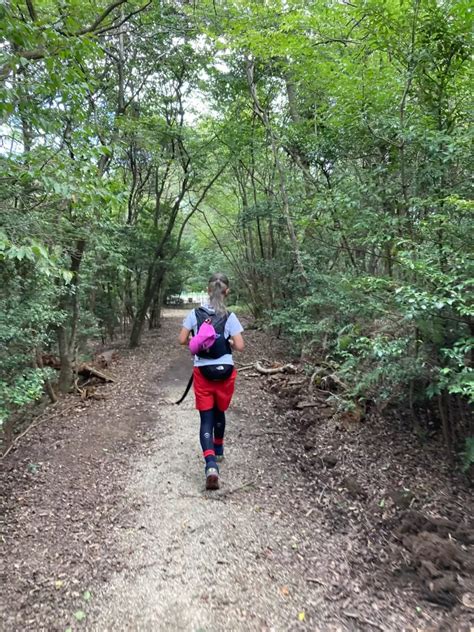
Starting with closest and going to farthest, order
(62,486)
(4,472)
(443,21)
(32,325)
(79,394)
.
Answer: (443,21), (62,486), (4,472), (32,325), (79,394)

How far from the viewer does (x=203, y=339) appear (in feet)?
10.8

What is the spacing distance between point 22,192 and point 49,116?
2.35 ft

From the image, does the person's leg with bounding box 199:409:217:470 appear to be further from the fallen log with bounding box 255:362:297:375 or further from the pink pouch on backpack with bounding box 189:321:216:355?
the fallen log with bounding box 255:362:297:375

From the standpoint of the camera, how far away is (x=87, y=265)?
24.0 feet

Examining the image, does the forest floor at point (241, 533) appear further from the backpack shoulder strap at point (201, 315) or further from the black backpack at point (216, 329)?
the backpack shoulder strap at point (201, 315)

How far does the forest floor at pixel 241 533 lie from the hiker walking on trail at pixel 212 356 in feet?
1.50

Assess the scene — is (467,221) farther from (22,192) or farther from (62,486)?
(62,486)

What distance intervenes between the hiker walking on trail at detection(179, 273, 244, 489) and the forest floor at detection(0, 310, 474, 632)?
46cm

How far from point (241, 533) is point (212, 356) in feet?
4.64

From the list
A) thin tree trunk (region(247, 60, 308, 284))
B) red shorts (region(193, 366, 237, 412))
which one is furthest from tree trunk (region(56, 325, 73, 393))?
thin tree trunk (region(247, 60, 308, 284))

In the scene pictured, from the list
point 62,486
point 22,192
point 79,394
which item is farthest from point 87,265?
point 62,486

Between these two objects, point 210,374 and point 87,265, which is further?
point 87,265

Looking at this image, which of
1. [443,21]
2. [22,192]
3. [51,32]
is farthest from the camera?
[22,192]

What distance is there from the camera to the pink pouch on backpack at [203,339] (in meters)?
3.31
